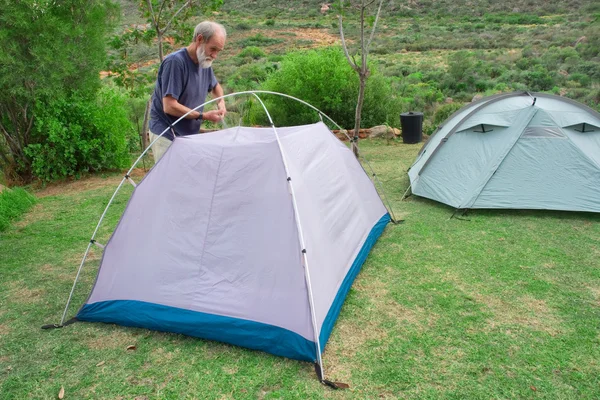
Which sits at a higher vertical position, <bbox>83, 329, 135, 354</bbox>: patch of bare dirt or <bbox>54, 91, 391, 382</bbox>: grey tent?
<bbox>54, 91, 391, 382</bbox>: grey tent

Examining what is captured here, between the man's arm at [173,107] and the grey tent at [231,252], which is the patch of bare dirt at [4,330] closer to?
the grey tent at [231,252]

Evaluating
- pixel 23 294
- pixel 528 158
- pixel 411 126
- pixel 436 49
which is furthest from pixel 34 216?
pixel 436 49

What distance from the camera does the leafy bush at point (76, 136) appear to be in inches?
276

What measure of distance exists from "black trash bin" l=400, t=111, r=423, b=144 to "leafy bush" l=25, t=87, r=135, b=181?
5410 mm

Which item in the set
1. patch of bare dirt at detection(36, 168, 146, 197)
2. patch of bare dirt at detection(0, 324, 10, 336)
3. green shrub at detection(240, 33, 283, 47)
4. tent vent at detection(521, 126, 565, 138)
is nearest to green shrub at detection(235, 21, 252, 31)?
green shrub at detection(240, 33, 283, 47)

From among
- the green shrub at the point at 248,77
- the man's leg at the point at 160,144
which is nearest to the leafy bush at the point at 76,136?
the man's leg at the point at 160,144

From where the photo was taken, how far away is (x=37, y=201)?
6.57 m

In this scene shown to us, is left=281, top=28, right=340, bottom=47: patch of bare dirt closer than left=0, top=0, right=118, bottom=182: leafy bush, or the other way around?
left=0, top=0, right=118, bottom=182: leafy bush

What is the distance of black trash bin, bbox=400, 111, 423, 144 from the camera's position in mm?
9539

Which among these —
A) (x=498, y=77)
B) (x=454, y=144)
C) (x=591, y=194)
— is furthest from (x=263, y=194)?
(x=498, y=77)

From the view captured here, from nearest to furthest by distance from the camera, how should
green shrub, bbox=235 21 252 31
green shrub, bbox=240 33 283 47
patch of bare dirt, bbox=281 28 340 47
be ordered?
green shrub, bbox=240 33 283 47 < patch of bare dirt, bbox=281 28 340 47 < green shrub, bbox=235 21 252 31

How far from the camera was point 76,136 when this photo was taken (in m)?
7.20

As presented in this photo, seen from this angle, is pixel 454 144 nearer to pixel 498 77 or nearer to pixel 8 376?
pixel 8 376

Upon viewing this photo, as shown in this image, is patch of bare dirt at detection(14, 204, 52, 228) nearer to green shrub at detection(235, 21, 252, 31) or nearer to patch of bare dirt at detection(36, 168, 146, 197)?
patch of bare dirt at detection(36, 168, 146, 197)
